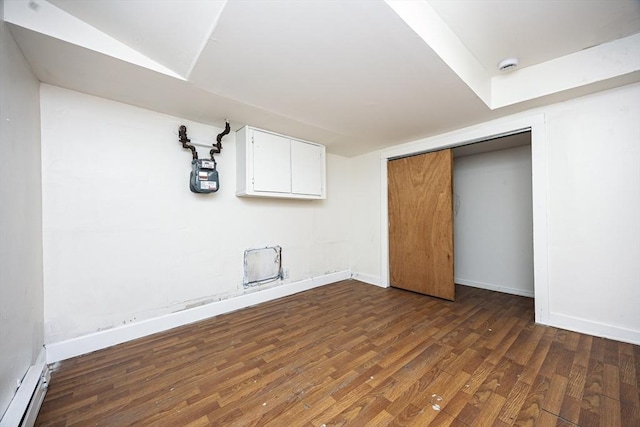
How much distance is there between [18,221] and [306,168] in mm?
2591

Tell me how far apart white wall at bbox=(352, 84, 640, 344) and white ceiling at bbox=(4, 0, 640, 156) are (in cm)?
25

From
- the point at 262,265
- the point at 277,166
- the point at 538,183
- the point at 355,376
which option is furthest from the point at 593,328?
the point at 277,166

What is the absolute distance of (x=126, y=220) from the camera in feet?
7.29

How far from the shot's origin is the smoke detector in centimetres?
209

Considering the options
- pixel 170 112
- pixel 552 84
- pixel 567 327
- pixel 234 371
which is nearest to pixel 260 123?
pixel 170 112

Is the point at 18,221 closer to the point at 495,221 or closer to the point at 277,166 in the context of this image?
the point at 277,166

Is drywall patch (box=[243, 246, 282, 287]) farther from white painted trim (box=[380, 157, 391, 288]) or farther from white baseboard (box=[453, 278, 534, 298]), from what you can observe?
white baseboard (box=[453, 278, 534, 298])

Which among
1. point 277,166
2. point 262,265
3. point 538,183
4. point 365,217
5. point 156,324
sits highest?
point 277,166

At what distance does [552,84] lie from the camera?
2156mm

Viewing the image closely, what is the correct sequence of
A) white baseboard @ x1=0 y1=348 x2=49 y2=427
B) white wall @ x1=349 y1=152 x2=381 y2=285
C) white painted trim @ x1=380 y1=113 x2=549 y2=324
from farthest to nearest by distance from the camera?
white wall @ x1=349 y1=152 x2=381 y2=285, white painted trim @ x1=380 y1=113 x2=549 y2=324, white baseboard @ x1=0 y1=348 x2=49 y2=427

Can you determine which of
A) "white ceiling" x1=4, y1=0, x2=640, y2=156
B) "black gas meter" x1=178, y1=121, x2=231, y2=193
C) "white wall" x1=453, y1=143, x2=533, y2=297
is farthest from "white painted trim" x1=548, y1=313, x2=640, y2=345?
"black gas meter" x1=178, y1=121, x2=231, y2=193

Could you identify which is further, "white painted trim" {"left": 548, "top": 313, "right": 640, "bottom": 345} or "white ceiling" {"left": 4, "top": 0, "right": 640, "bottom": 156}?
"white painted trim" {"left": 548, "top": 313, "right": 640, "bottom": 345}

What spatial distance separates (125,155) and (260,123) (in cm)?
133

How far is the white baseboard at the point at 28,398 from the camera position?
1161 millimetres
